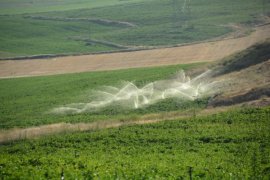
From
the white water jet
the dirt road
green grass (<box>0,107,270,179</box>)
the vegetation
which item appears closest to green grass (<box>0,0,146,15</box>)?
the dirt road

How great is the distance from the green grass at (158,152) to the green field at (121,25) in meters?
63.3

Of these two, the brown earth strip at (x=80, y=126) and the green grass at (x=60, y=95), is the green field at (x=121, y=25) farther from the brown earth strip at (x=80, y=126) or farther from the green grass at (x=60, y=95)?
the brown earth strip at (x=80, y=126)

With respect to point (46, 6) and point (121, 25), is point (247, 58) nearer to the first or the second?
point (121, 25)

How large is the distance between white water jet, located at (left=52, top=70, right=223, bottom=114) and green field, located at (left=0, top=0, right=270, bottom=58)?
41.3 m

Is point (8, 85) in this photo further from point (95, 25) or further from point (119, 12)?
point (119, 12)

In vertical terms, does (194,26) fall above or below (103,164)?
above

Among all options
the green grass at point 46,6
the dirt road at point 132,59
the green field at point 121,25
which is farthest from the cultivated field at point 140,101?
the green grass at point 46,6

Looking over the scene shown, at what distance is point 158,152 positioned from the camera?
113ft

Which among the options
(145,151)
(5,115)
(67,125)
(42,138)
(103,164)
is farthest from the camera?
(5,115)

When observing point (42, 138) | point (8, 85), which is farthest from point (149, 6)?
point (42, 138)

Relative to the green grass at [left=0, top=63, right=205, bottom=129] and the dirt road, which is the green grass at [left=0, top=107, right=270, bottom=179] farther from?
the dirt road

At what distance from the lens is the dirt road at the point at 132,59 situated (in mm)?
82812

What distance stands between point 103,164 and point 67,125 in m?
16.5

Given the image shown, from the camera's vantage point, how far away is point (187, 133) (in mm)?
38125
